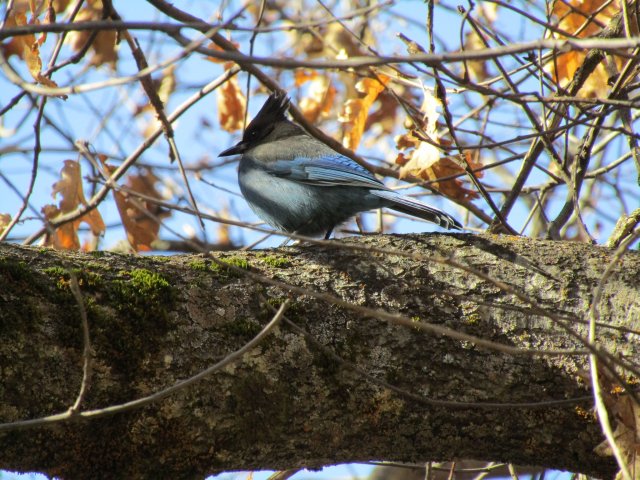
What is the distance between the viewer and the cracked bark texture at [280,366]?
2.51 m

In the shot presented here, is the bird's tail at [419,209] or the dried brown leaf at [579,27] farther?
the dried brown leaf at [579,27]

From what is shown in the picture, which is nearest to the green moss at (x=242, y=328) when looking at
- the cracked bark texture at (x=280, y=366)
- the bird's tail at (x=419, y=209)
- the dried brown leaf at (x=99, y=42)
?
the cracked bark texture at (x=280, y=366)

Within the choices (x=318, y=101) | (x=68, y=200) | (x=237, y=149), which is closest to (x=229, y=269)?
(x=68, y=200)

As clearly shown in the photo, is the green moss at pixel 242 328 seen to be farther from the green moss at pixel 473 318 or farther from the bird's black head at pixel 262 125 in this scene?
the bird's black head at pixel 262 125

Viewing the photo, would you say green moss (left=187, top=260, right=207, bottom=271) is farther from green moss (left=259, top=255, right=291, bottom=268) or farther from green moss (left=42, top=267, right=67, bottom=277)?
green moss (left=42, top=267, right=67, bottom=277)

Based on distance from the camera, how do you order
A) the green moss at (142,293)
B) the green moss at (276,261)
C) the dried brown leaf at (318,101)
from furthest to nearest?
the dried brown leaf at (318,101) < the green moss at (276,261) < the green moss at (142,293)

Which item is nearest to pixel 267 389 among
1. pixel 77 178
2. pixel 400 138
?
pixel 400 138

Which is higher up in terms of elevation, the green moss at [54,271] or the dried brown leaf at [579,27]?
the dried brown leaf at [579,27]

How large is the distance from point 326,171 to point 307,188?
0.17m

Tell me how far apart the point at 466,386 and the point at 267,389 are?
0.70 m

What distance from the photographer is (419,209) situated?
4.36m

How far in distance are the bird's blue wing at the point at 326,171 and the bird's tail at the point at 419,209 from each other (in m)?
0.11

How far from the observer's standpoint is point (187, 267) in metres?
2.91

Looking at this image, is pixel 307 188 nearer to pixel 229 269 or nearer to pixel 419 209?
pixel 419 209
